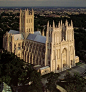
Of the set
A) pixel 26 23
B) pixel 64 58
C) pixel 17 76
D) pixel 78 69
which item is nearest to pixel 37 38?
pixel 26 23

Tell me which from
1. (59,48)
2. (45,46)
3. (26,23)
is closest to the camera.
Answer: (45,46)

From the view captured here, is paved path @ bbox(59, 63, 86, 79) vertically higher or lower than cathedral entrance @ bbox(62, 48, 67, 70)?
lower

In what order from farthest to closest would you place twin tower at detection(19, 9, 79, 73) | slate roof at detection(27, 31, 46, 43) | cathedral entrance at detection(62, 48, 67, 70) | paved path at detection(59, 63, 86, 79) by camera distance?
slate roof at detection(27, 31, 46, 43)
cathedral entrance at detection(62, 48, 67, 70)
paved path at detection(59, 63, 86, 79)
twin tower at detection(19, 9, 79, 73)

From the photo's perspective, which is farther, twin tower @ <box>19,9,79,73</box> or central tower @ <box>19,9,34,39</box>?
central tower @ <box>19,9,34,39</box>

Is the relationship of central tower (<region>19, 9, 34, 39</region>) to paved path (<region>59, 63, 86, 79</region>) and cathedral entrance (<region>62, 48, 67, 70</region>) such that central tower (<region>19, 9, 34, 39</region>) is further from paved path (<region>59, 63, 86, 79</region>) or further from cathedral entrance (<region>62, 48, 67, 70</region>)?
paved path (<region>59, 63, 86, 79</region>)

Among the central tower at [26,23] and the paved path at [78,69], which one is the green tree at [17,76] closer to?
the paved path at [78,69]

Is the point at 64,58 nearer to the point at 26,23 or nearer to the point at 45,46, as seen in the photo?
the point at 45,46

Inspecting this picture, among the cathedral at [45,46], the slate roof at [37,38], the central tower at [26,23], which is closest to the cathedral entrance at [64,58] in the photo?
the cathedral at [45,46]

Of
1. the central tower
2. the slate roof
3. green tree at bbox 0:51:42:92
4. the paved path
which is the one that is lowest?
the paved path

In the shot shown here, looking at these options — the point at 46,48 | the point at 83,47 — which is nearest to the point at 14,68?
the point at 46,48

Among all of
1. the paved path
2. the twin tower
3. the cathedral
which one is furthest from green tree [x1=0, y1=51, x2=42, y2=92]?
the paved path
